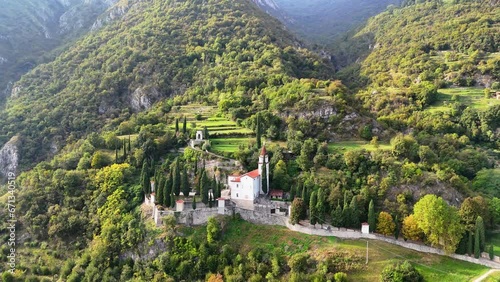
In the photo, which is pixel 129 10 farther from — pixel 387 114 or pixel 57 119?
pixel 387 114

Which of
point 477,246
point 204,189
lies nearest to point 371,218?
point 477,246

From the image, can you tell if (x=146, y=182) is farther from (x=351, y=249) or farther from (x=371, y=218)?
(x=371, y=218)

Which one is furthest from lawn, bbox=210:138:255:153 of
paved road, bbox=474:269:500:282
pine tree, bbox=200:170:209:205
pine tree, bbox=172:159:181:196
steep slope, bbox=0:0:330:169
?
paved road, bbox=474:269:500:282

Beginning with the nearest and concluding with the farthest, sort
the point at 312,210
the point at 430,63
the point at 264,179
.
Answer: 1. the point at 312,210
2. the point at 264,179
3. the point at 430,63

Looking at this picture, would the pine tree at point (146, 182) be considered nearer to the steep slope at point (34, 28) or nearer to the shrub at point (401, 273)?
the shrub at point (401, 273)

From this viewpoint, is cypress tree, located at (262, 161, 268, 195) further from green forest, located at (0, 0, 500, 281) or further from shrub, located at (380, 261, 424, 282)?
shrub, located at (380, 261, 424, 282)

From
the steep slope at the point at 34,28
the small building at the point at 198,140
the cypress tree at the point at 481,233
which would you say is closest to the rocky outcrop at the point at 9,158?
the steep slope at the point at 34,28
